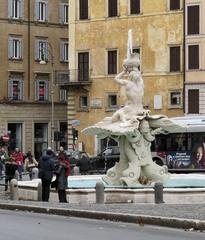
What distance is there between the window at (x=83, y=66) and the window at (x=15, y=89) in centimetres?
828

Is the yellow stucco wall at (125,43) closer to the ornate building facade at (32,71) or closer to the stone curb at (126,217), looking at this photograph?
the ornate building facade at (32,71)

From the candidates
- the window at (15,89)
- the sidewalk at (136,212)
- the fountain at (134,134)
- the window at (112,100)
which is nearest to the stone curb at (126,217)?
the sidewalk at (136,212)

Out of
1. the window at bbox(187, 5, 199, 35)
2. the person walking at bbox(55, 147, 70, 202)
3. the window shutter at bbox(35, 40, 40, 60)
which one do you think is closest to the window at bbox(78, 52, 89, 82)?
the window shutter at bbox(35, 40, 40, 60)

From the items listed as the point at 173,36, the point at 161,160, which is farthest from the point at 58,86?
the point at 161,160

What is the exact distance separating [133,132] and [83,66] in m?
39.9

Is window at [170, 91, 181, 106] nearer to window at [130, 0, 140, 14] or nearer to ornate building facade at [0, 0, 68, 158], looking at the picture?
window at [130, 0, 140, 14]

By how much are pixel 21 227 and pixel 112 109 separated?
46.0 m

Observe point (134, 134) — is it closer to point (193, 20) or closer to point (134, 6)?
point (193, 20)

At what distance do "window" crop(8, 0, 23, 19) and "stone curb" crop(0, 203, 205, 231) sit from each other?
49.9 m

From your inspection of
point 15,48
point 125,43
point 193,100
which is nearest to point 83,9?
point 125,43

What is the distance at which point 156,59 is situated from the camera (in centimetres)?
6091

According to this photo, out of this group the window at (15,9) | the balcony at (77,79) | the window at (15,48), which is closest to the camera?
the balcony at (77,79)

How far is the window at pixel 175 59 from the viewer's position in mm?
60062

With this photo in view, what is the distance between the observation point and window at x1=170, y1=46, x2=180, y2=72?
60062 millimetres
